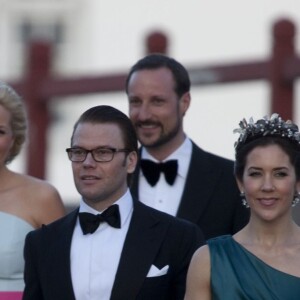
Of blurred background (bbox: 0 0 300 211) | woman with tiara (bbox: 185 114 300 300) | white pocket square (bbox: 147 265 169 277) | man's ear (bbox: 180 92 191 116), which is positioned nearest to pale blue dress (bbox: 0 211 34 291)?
white pocket square (bbox: 147 265 169 277)

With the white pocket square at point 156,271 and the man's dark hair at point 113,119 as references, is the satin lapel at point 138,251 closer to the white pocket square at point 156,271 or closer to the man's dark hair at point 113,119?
the white pocket square at point 156,271

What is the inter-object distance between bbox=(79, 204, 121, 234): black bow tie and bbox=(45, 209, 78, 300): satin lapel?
76 millimetres

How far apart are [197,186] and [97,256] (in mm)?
1255

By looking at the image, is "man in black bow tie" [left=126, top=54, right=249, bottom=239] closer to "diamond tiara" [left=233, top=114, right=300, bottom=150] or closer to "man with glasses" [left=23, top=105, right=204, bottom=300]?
"man with glasses" [left=23, top=105, right=204, bottom=300]

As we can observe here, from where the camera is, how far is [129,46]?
71.9 feet

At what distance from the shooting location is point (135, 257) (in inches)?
237

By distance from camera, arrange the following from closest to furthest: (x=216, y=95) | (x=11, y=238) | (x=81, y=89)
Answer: (x=11, y=238), (x=81, y=89), (x=216, y=95)

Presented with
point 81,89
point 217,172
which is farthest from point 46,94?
point 217,172

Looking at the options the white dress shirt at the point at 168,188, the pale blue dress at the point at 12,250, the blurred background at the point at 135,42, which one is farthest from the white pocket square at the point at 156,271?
the blurred background at the point at 135,42

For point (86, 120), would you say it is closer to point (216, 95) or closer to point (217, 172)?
point (217, 172)

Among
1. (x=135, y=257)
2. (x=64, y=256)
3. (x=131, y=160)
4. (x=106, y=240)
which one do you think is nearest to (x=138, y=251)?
(x=135, y=257)

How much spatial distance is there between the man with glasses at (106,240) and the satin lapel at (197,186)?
89cm

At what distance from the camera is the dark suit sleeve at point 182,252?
6.08m

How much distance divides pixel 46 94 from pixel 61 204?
6.51 metres
